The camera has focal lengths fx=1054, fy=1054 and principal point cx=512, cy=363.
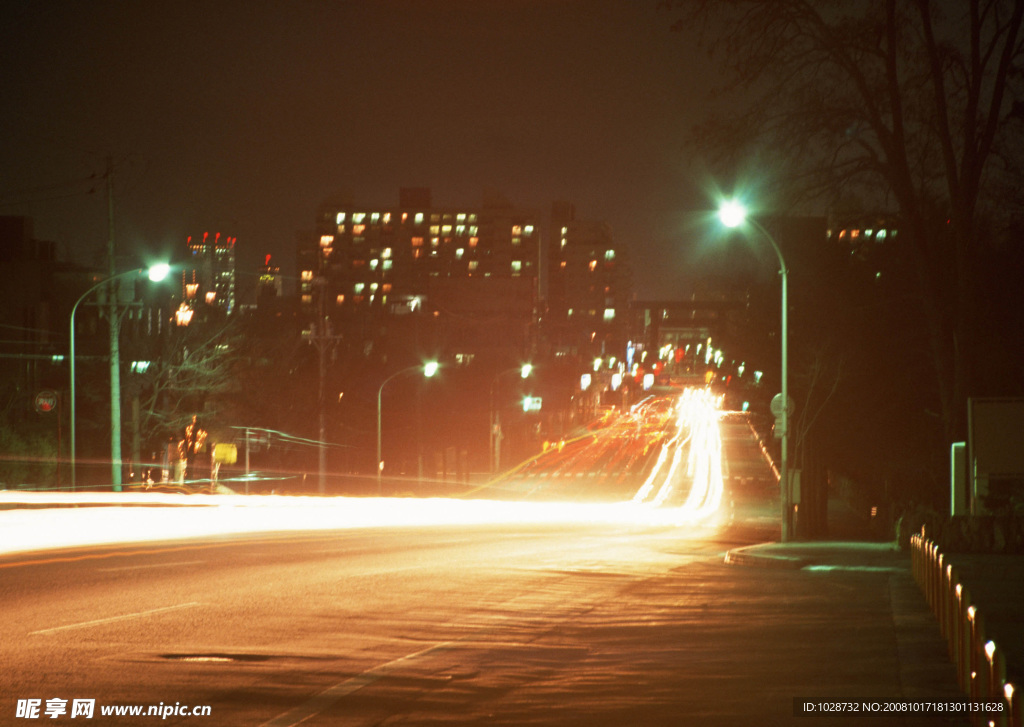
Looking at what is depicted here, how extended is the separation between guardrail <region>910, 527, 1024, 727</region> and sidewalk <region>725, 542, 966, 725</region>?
0.19 metres

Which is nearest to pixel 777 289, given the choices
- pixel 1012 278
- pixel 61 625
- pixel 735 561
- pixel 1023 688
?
pixel 1012 278

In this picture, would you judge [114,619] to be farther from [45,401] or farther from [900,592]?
[45,401]

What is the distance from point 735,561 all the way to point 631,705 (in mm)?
14128

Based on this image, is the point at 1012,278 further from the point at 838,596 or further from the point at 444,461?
the point at 444,461

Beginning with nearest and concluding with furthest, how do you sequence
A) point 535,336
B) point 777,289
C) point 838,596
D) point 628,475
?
1. point 838,596
2. point 777,289
3. point 628,475
4. point 535,336

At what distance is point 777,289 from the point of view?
172ft

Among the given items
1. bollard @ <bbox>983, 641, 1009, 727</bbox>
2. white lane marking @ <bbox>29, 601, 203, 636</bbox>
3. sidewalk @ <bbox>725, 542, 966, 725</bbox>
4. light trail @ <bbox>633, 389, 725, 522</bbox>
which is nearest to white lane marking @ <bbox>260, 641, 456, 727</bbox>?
white lane marking @ <bbox>29, 601, 203, 636</bbox>

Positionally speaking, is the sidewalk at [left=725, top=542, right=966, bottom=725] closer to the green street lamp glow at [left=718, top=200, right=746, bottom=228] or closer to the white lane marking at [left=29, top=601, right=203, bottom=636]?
the green street lamp glow at [left=718, top=200, right=746, bottom=228]

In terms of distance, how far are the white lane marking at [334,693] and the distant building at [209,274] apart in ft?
125

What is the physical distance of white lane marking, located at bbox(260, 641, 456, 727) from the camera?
7.70 meters

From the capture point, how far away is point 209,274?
9419cm

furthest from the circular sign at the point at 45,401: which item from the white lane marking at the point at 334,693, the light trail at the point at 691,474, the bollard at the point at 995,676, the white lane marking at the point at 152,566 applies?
the bollard at the point at 995,676

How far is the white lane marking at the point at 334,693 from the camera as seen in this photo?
25.2 feet

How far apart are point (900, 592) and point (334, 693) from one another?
33.0 feet
